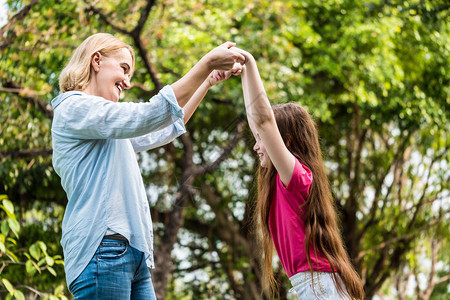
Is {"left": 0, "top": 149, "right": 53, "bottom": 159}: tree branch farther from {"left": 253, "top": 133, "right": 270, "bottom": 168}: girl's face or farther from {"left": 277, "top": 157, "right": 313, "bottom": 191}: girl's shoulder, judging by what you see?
{"left": 277, "top": 157, "right": 313, "bottom": 191}: girl's shoulder

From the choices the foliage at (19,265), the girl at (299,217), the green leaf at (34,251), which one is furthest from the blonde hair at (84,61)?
the green leaf at (34,251)

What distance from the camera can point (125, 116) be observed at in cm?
166

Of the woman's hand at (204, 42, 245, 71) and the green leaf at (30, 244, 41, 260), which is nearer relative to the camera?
the woman's hand at (204, 42, 245, 71)

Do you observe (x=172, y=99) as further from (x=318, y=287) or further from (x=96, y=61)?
(x=318, y=287)

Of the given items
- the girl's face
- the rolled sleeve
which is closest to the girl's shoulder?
the girl's face

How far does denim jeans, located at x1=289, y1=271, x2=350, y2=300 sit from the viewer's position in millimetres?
1982

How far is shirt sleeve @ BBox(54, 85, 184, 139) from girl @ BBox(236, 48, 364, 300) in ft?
1.27

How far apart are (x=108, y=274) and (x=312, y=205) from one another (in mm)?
771

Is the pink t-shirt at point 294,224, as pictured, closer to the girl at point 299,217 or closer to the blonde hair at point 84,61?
the girl at point 299,217

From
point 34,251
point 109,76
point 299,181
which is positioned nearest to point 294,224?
point 299,181

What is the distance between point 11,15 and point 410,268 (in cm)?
793

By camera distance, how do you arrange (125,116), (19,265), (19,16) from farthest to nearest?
(19,265)
(19,16)
(125,116)

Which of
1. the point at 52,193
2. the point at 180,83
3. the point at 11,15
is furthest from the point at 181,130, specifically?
the point at 52,193

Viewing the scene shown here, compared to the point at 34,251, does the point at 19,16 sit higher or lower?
higher
